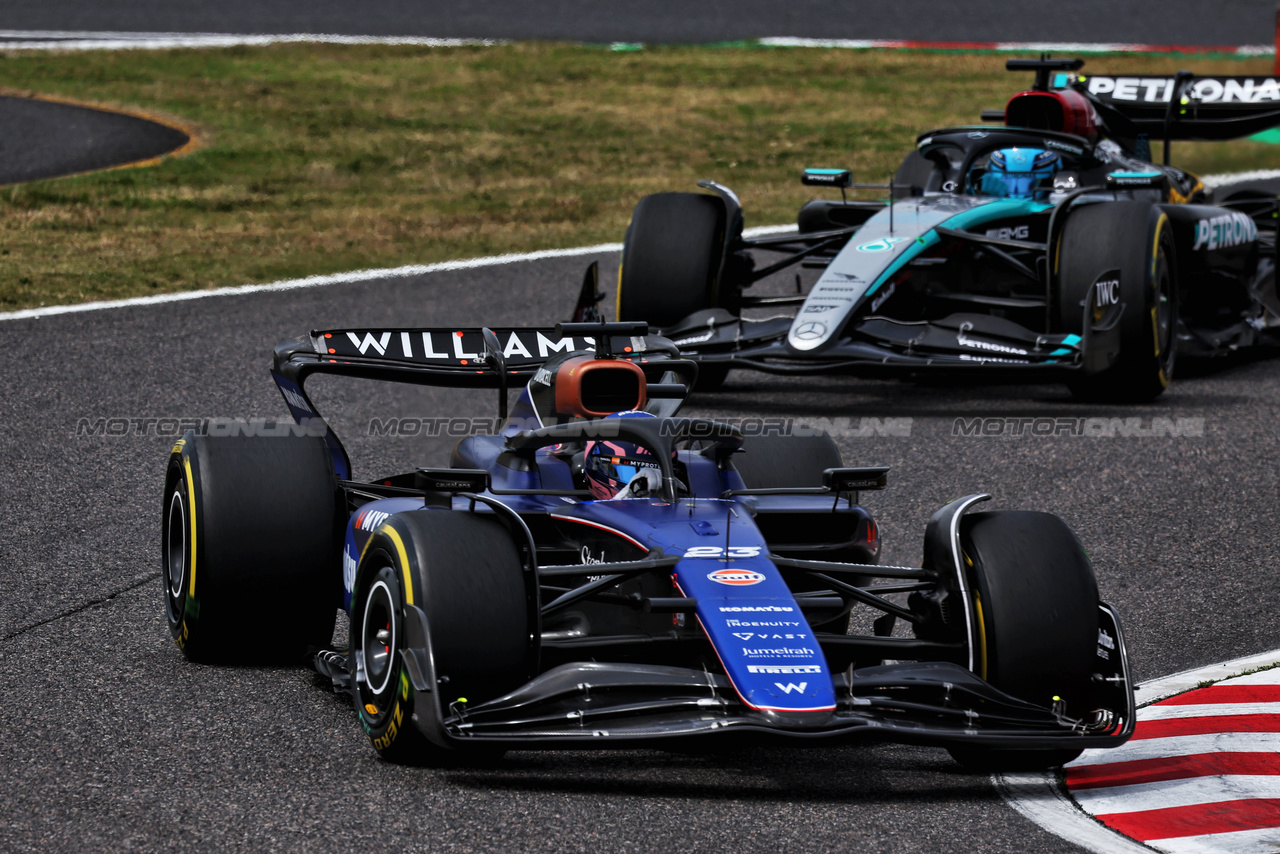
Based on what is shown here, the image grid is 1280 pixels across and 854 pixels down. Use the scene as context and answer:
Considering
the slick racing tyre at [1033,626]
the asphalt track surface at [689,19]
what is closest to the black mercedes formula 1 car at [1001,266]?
the slick racing tyre at [1033,626]

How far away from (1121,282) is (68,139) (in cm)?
1258

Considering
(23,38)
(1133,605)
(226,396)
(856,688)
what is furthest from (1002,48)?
(856,688)

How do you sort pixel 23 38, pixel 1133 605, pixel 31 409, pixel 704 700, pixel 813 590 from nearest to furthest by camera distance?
1. pixel 704 700
2. pixel 813 590
3. pixel 1133 605
4. pixel 31 409
5. pixel 23 38

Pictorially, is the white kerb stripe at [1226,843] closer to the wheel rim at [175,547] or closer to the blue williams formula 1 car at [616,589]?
the blue williams formula 1 car at [616,589]

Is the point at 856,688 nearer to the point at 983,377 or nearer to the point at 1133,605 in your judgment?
the point at 1133,605

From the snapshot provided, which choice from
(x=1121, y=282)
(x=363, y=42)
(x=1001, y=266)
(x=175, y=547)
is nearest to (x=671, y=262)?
(x=1001, y=266)

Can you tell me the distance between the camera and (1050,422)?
975 cm

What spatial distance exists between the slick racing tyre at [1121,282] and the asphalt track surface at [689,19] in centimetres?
1653

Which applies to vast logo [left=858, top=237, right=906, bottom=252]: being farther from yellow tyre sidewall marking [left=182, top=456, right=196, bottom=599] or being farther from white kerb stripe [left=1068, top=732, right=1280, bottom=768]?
yellow tyre sidewall marking [left=182, top=456, right=196, bottom=599]

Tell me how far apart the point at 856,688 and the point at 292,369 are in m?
2.51

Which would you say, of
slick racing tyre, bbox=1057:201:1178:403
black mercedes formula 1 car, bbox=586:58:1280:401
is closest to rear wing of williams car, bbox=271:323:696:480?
black mercedes formula 1 car, bbox=586:58:1280:401

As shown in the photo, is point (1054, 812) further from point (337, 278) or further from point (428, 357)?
point (337, 278)

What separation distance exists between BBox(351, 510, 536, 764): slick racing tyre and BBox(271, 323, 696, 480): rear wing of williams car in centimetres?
137

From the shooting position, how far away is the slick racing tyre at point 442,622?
4.53 m
